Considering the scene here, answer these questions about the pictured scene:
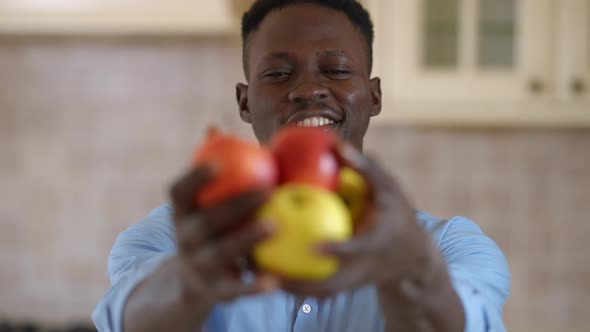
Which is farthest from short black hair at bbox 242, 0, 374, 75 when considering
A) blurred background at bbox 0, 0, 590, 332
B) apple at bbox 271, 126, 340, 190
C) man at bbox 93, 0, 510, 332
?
blurred background at bbox 0, 0, 590, 332

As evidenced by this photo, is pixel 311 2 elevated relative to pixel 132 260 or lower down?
elevated

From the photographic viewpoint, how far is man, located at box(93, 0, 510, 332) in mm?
429

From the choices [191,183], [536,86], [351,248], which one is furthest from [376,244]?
[536,86]

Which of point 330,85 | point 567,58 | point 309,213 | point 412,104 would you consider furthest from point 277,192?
point 567,58

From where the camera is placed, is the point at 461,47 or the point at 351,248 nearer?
the point at 351,248

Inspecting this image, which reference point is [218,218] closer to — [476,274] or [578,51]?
[476,274]

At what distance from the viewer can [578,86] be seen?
5.41ft

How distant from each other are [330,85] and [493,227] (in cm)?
123

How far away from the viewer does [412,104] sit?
5.60 ft

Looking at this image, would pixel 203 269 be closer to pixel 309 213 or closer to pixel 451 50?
pixel 309 213

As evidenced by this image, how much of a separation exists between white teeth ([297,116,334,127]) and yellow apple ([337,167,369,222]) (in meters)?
0.33

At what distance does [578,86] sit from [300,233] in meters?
1.45

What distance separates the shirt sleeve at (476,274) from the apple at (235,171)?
224 millimetres

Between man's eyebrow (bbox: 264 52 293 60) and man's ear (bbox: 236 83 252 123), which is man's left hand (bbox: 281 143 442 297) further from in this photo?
man's ear (bbox: 236 83 252 123)
